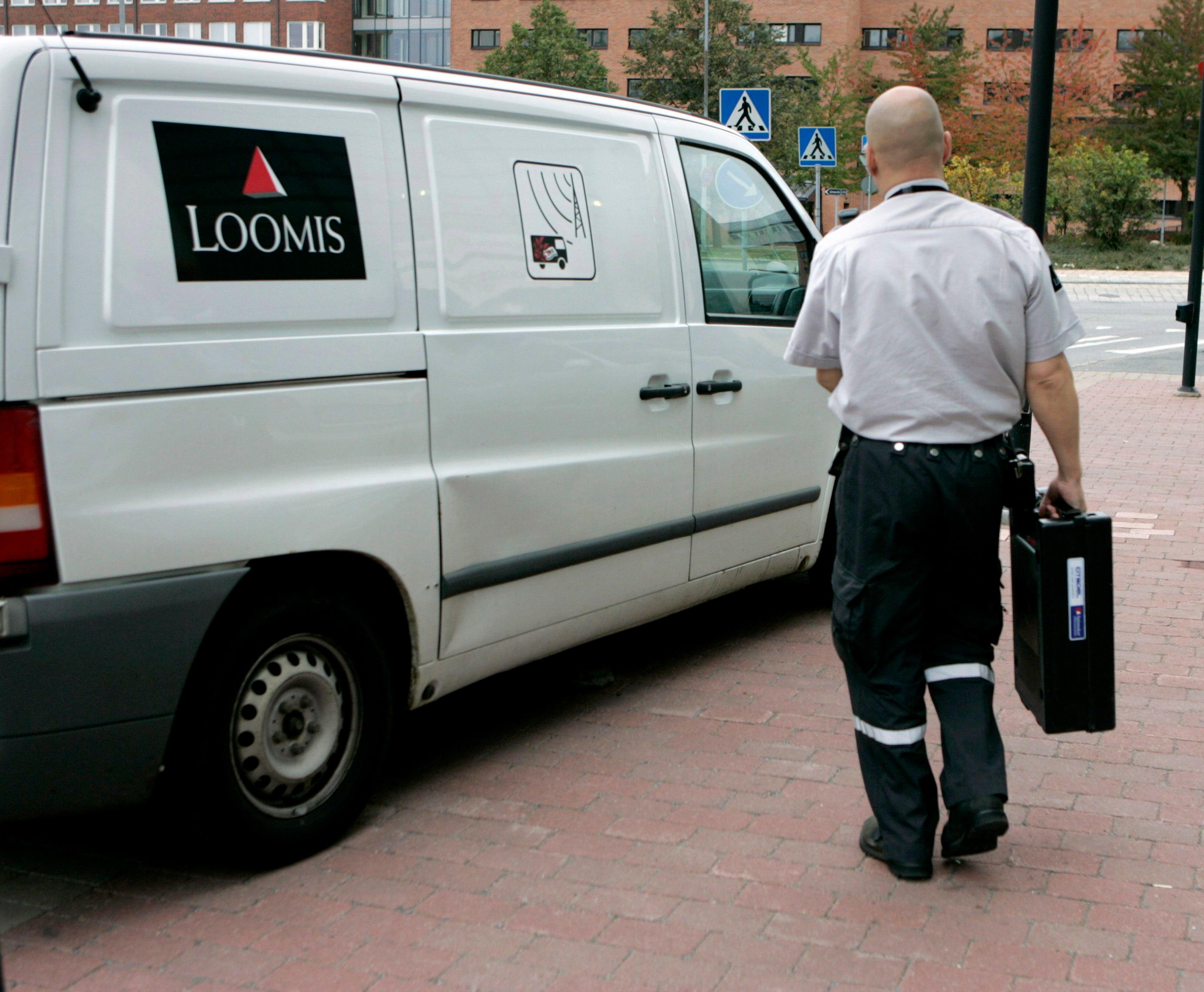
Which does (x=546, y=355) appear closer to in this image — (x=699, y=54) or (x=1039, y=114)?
(x=1039, y=114)

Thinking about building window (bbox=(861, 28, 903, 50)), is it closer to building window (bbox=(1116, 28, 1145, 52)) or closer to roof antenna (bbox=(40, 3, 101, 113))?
building window (bbox=(1116, 28, 1145, 52))

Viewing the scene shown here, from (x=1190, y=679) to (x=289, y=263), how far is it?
3.67 metres

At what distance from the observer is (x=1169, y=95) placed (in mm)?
61594

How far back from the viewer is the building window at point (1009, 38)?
68.4m

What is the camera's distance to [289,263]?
3.53 meters

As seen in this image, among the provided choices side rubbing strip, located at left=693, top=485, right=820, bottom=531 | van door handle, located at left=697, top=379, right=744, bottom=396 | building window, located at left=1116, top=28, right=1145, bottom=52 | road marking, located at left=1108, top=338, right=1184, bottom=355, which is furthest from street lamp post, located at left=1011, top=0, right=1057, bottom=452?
building window, located at left=1116, top=28, right=1145, bottom=52

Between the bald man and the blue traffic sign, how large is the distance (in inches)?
72.4

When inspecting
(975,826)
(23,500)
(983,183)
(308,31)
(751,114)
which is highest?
(308,31)

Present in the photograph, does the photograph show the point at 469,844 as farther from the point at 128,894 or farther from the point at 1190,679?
the point at 1190,679

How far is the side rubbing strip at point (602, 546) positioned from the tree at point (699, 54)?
2067 inches

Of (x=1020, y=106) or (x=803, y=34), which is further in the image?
(x=803, y=34)

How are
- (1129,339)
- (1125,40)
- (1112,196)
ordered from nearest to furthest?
1. (1129,339)
2. (1112,196)
3. (1125,40)

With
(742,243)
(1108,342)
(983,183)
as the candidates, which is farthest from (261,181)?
(983,183)

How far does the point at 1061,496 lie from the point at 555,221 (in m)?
1.78
